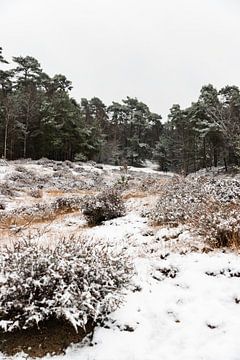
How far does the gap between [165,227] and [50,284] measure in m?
3.84

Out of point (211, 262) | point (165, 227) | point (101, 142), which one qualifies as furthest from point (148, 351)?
point (101, 142)

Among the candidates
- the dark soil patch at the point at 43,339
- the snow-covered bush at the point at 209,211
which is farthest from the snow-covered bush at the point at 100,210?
the dark soil patch at the point at 43,339

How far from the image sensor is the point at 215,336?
367cm

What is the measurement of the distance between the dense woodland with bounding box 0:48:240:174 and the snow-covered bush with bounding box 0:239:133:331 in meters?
25.9

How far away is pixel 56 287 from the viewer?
3.87 m

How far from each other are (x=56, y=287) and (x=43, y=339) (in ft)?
1.72

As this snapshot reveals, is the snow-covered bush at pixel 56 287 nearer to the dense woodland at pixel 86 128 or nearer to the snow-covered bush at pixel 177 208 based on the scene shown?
the snow-covered bush at pixel 177 208

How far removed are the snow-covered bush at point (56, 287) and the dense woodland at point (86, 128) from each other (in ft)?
84.9

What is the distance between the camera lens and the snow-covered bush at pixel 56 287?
3.66 m

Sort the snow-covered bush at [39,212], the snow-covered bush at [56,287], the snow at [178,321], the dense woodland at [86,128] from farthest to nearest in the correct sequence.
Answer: the dense woodland at [86,128] → the snow-covered bush at [39,212] → the snow-covered bush at [56,287] → the snow at [178,321]

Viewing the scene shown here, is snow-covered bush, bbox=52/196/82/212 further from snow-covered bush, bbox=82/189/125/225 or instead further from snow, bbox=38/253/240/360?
snow, bbox=38/253/240/360

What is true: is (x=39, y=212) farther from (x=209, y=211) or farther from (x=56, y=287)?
(x=56, y=287)

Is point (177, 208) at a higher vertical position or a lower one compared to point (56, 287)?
higher

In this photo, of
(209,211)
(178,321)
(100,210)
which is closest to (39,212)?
(100,210)
